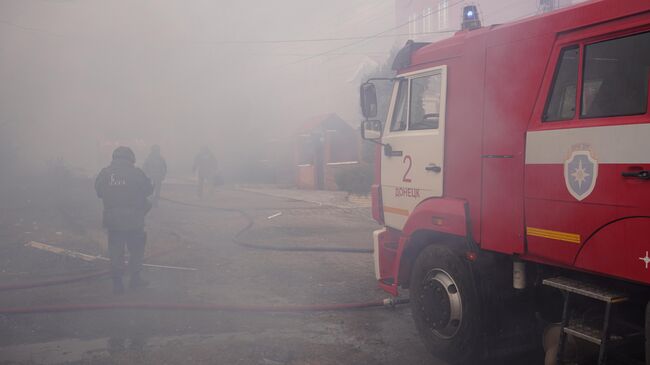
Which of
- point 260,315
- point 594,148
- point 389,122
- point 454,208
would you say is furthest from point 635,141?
point 260,315

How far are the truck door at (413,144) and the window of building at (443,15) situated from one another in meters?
23.3

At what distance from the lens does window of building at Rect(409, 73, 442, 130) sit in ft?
12.6

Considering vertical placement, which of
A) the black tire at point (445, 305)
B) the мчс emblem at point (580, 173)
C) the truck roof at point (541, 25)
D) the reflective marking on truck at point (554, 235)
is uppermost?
the truck roof at point (541, 25)

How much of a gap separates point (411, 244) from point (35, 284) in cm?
395

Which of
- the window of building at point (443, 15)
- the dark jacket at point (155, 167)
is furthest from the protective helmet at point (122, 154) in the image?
the window of building at point (443, 15)

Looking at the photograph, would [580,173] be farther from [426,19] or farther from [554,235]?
[426,19]

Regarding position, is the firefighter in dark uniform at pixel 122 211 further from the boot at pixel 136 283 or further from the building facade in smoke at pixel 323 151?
the building facade in smoke at pixel 323 151

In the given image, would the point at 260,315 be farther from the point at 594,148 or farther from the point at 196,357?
the point at 594,148

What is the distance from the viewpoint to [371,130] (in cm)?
443

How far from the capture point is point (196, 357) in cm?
376

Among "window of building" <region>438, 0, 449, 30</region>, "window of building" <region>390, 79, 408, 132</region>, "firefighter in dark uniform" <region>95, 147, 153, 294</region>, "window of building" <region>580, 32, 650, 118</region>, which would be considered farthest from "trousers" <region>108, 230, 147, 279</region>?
"window of building" <region>438, 0, 449, 30</region>

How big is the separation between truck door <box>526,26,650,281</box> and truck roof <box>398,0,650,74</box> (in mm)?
107

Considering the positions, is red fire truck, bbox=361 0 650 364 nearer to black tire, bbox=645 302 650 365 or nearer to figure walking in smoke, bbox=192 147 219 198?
black tire, bbox=645 302 650 365

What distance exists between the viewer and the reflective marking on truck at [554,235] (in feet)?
8.87
